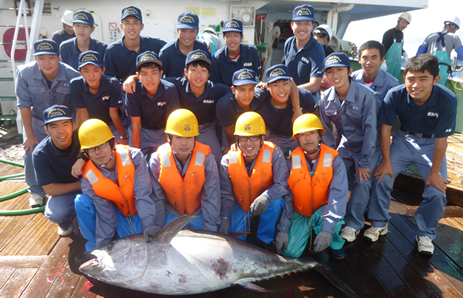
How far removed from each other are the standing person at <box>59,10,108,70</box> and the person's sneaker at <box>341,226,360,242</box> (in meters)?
4.51

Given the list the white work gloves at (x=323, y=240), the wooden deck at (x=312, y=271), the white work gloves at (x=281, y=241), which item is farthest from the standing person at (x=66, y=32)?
the white work gloves at (x=323, y=240)

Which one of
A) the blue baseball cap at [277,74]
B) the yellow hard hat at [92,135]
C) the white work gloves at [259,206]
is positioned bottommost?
the white work gloves at [259,206]

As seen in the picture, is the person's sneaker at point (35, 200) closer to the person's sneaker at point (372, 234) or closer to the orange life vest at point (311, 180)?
the orange life vest at point (311, 180)

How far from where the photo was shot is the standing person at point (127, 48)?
4.43 m

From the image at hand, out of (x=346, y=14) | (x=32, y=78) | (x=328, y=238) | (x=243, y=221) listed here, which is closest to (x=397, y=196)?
(x=328, y=238)

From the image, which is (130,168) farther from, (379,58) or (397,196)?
(397,196)

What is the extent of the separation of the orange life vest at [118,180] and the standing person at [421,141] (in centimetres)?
269

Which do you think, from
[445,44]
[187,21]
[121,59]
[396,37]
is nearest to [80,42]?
[121,59]

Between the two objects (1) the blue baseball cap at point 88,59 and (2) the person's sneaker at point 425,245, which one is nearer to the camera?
(2) the person's sneaker at point 425,245

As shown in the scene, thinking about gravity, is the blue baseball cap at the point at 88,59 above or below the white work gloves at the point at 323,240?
above

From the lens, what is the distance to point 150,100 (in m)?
3.86

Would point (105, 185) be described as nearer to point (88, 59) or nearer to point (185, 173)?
point (185, 173)

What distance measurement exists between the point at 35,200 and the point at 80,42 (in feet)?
8.36

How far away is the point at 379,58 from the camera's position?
3.99 meters
